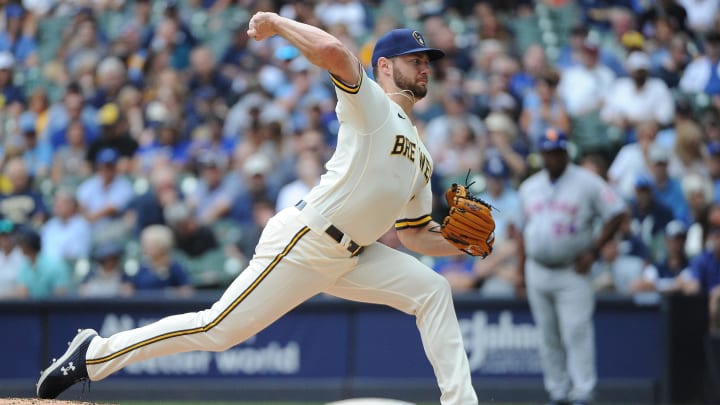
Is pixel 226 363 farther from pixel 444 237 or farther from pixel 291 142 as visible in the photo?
pixel 444 237

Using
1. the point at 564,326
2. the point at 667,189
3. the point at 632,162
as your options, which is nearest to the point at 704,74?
the point at 632,162

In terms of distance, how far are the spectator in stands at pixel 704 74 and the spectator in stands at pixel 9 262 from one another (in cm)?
841

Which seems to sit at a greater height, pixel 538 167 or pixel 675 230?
pixel 538 167

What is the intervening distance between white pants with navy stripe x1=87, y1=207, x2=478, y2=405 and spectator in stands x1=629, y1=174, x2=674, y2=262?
255 inches

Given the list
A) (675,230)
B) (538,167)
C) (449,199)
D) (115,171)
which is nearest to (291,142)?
(115,171)

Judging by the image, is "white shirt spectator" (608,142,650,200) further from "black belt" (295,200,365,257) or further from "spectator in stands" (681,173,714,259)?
"black belt" (295,200,365,257)

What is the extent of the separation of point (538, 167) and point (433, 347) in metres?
6.95

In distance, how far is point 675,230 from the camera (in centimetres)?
1192

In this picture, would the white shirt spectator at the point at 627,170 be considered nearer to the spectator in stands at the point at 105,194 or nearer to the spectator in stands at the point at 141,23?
the spectator in stands at the point at 105,194

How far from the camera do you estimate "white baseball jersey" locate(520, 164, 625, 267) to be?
33.7 ft

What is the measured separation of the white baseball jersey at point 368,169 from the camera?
6.05 m

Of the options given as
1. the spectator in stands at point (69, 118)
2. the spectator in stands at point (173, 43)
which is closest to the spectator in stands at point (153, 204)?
the spectator in stands at point (69, 118)

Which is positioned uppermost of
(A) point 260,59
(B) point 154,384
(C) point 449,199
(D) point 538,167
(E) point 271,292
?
(A) point 260,59

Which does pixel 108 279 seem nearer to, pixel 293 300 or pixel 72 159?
pixel 72 159
